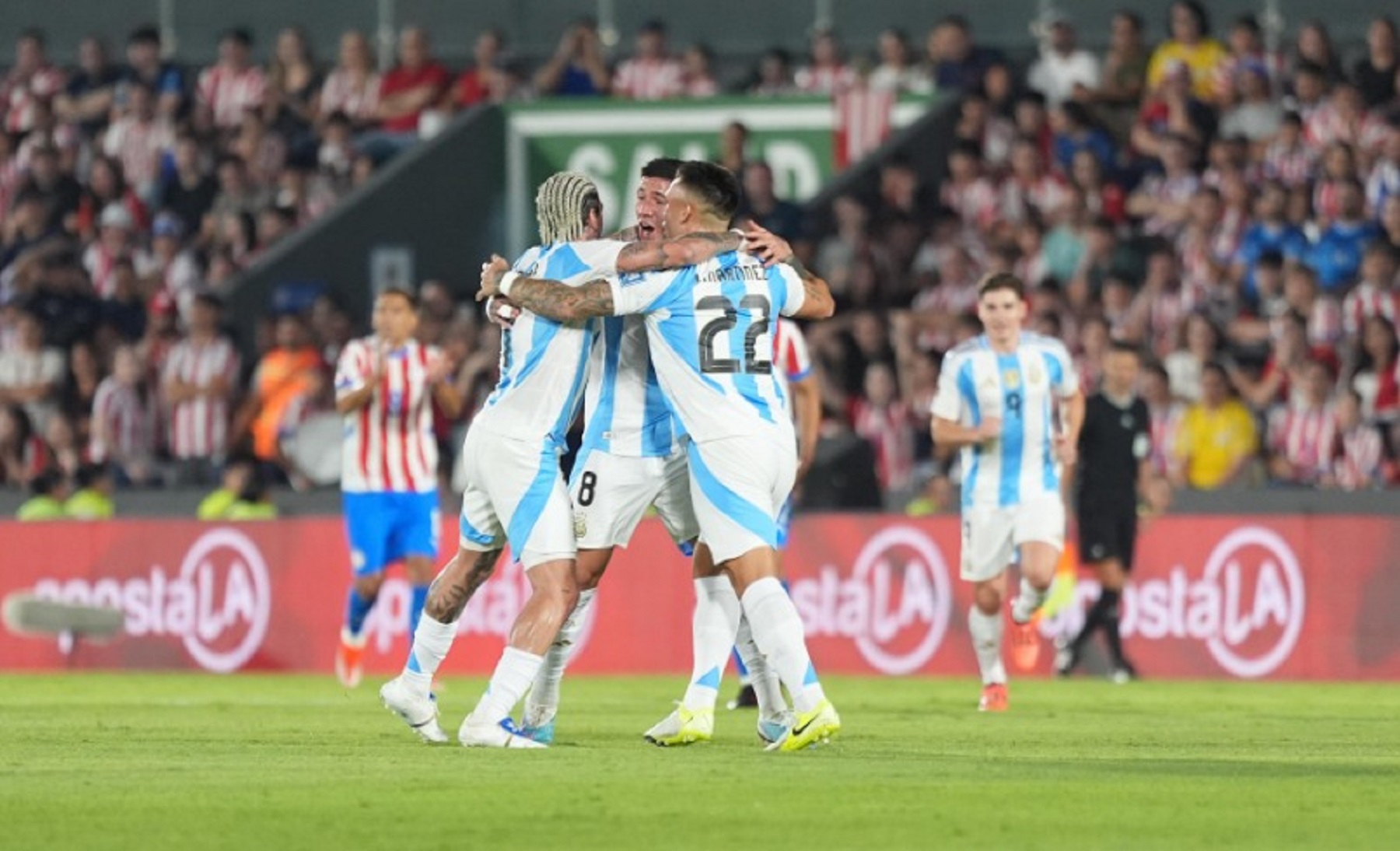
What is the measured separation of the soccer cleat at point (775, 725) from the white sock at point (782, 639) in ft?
2.65

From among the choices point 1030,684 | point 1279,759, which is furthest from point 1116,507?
point 1279,759

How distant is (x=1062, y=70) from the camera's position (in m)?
25.6

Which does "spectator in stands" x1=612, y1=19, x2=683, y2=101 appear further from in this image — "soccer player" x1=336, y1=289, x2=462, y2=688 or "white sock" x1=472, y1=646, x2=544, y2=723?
"white sock" x1=472, y1=646, x2=544, y2=723

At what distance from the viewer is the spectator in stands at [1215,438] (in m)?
21.1

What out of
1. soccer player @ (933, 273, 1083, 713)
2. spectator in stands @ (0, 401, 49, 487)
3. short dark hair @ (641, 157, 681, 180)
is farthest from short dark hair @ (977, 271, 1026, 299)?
spectator in stands @ (0, 401, 49, 487)

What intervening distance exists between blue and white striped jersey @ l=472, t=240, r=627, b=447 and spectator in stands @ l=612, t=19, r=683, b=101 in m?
15.5

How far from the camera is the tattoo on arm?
1155 cm

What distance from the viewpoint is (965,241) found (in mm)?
24281

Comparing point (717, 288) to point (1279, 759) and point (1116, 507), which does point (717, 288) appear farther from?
point (1116, 507)

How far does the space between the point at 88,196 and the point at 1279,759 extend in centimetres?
1893

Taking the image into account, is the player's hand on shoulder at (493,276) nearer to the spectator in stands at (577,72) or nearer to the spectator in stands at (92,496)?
the spectator in stands at (92,496)

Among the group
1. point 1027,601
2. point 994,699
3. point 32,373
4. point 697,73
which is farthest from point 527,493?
point 697,73

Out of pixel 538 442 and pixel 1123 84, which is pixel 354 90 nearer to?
pixel 1123 84

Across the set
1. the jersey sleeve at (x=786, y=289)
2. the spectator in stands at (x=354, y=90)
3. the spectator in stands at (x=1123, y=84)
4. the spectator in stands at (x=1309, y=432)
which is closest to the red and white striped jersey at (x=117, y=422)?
the spectator in stands at (x=354, y=90)
